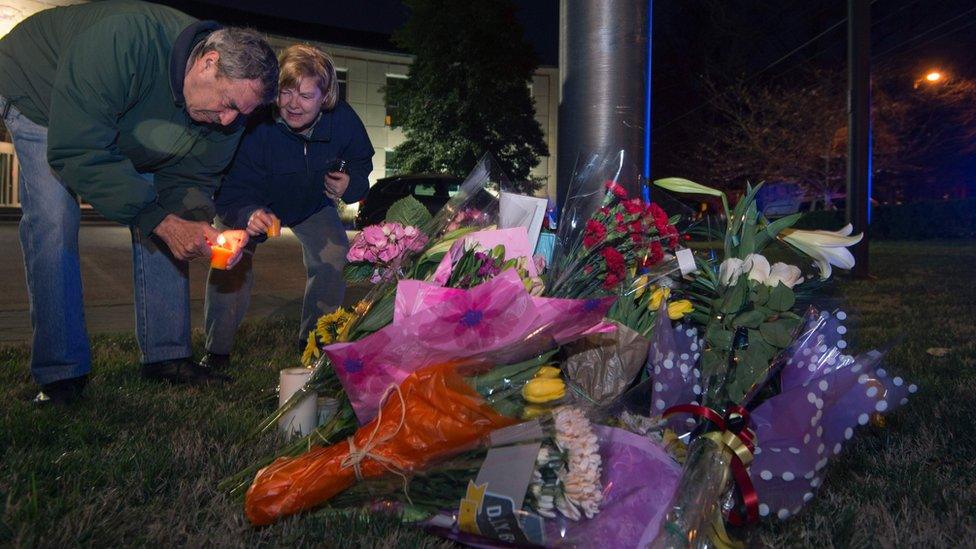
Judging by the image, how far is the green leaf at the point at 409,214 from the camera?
2.66m

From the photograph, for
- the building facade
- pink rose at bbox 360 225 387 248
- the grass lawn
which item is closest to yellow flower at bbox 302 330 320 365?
the grass lawn

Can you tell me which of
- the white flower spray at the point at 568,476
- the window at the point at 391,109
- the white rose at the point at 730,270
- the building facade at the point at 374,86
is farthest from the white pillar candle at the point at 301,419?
the building facade at the point at 374,86

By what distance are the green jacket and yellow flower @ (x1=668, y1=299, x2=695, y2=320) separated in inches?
67.1

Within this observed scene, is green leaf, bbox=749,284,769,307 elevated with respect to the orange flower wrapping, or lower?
elevated

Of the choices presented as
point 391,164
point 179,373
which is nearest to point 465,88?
point 391,164

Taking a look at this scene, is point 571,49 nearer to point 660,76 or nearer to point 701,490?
point 701,490

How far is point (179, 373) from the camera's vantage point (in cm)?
354

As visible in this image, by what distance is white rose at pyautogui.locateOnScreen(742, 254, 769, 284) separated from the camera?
2.24 metres

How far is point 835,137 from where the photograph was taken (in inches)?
1150

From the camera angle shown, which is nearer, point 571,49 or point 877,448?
point 877,448

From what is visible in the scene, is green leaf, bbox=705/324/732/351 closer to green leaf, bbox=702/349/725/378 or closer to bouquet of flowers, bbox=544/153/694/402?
green leaf, bbox=702/349/725/378

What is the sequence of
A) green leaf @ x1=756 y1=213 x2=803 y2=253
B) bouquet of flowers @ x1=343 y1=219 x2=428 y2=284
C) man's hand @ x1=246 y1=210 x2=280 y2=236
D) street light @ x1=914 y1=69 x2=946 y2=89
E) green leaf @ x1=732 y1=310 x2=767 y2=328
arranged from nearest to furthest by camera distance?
green leaf @ x1=732 y1=310 x2=767 y2=328
green leaf @ x1=756 y1=213 x2=803 y2=253
bouquet of flowers @ x1=343 y1=219 x2=428 y2=284
man's hand @ x1=246 y1=210 x2=280 y2=236
street light @ x1=914 y1=69 x2=946 y2=89

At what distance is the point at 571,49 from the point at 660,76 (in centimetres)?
3968

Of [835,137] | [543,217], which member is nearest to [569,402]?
[543,217]
